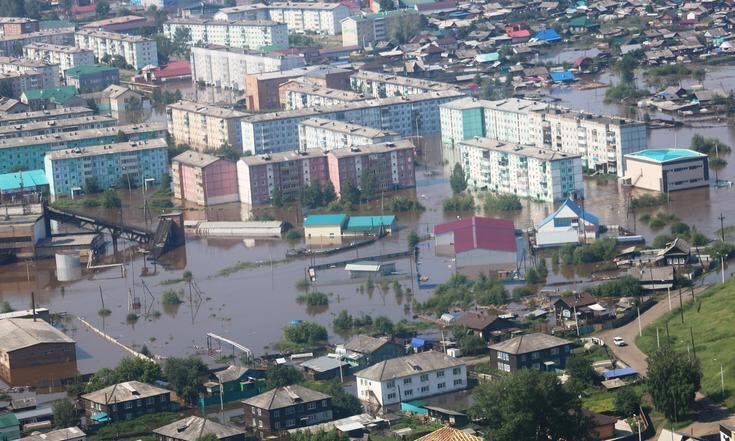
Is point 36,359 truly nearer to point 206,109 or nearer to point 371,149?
point 371,149

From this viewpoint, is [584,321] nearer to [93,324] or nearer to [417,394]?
[417,394]

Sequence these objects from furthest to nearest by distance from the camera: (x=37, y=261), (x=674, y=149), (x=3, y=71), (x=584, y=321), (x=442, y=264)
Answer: (x=3, y=71) → (x=674, y=149) → (x=37, y=261) → (x=442, y=264) → (x=584, y=321)

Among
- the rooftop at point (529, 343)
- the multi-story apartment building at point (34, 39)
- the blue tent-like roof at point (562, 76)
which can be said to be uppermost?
the multi-story apartment building at point (34, 39)


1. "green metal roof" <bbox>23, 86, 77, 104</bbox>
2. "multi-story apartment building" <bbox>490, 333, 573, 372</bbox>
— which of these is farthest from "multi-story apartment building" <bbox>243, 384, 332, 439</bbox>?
"green metal roof" <bbox>23, 86, 77, 104</bbox>

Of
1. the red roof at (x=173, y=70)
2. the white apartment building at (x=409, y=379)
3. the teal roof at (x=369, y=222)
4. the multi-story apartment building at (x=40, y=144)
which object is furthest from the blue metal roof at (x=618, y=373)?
the red roof at (x=173, y=70)

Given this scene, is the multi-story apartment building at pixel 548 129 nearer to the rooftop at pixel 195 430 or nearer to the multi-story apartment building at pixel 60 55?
the rooftop at pixel 195 430

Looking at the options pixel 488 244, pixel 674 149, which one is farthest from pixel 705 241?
pixel 674 149

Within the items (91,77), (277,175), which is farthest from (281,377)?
(91,77)
